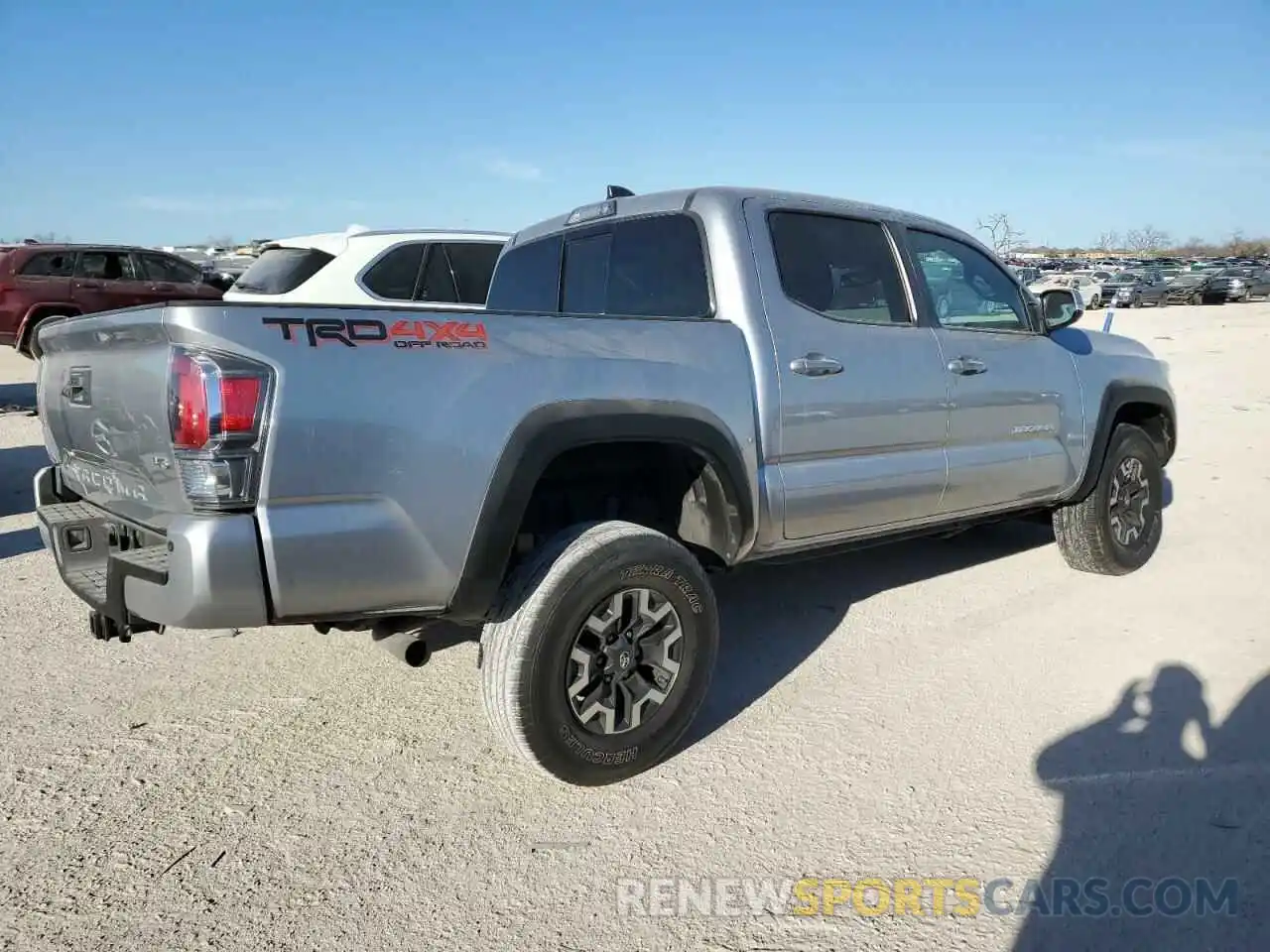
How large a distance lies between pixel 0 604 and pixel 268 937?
10.6ft

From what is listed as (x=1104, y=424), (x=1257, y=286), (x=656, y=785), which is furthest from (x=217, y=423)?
(x=1257, y=286)

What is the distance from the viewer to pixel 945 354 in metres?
4.09

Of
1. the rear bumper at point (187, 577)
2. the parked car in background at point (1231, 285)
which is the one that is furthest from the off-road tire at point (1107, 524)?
the parked car in background at point (1231, 285)

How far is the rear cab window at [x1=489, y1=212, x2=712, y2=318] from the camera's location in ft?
12.0

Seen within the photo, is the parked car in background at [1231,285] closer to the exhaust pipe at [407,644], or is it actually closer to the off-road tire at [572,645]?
the off-road tire at [572,645]

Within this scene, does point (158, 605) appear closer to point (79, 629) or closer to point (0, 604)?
point (79, 629)

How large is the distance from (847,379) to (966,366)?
85 centimetres

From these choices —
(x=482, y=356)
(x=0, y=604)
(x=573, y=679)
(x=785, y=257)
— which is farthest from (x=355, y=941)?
(x=0, y=604)

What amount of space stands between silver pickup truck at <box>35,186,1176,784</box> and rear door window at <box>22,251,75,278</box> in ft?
35.6

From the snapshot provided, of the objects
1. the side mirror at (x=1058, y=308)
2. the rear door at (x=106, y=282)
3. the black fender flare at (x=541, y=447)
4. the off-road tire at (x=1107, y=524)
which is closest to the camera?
the black fender flare at (x=541, y=447)

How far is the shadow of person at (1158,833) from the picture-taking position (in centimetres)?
236

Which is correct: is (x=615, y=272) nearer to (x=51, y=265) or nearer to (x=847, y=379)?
(x=847, y=379)

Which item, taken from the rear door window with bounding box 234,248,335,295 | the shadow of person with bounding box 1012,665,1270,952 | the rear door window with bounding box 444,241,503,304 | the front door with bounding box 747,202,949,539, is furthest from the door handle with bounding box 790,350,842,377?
the rear door window with bounding box 234,248,335,295

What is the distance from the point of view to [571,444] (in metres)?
2.90
